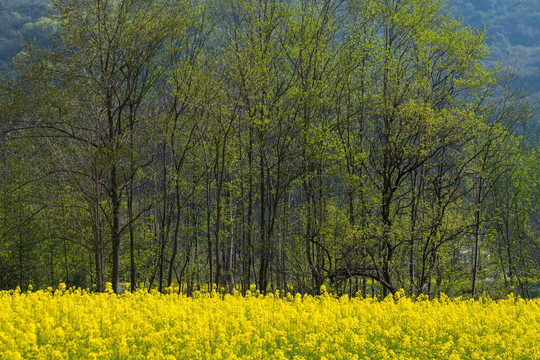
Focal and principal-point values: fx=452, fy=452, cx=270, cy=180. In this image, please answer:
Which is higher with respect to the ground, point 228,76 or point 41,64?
point 228,76

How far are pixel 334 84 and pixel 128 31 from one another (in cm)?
931

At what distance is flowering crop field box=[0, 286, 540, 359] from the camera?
6727mm

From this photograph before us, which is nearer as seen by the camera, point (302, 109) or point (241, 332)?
point (241, 332)

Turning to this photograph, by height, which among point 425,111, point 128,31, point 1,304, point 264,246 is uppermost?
point 128,31

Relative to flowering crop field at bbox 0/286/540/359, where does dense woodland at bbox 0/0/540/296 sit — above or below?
above

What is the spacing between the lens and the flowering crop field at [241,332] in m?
6.73

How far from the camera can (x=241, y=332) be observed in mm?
8516

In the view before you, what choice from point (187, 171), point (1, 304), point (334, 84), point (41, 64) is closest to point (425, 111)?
point (334, 84)

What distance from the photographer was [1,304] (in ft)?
27.8

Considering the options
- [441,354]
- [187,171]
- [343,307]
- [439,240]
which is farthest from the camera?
[187,171]

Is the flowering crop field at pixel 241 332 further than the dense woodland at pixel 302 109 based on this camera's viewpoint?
No

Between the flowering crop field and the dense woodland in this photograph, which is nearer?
the flowering crop field

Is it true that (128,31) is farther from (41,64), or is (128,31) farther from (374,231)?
(374,231)

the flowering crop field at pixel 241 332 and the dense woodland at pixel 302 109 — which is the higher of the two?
the dense woodland at pixel 302 109
